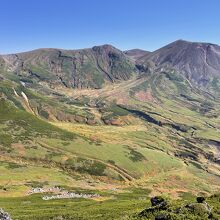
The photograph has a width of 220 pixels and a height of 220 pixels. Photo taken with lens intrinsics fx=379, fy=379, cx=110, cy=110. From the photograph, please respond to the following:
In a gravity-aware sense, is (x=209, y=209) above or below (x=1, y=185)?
above

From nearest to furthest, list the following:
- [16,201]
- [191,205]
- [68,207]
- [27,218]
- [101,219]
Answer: [191,205], [101,219], [27,218], [68,207], [16,201]

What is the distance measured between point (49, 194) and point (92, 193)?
22552mm

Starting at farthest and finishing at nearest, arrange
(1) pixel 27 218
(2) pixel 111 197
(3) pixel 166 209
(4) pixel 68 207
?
1. (2) pixel 111 197
2. (4) pixel 68 207
3. (1) pixel 27 218
4. (3) pixel 166 209

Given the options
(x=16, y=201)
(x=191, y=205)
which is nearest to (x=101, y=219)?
(x=191, y=205)

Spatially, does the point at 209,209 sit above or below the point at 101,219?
above

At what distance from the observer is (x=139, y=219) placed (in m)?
74.2

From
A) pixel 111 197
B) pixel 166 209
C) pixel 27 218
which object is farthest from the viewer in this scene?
pixel 111 197

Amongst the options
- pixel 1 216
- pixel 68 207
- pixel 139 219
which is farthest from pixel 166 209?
pixel 68 207

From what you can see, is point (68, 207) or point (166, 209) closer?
point (166, 209)

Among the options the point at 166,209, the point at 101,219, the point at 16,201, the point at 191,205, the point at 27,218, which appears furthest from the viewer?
the point at 16,201

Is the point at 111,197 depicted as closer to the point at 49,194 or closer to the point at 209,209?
the point at 49,194

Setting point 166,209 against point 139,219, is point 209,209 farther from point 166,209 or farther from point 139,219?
point 139,219

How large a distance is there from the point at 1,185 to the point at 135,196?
7031cm

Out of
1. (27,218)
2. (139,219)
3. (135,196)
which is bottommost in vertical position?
(135,196)
